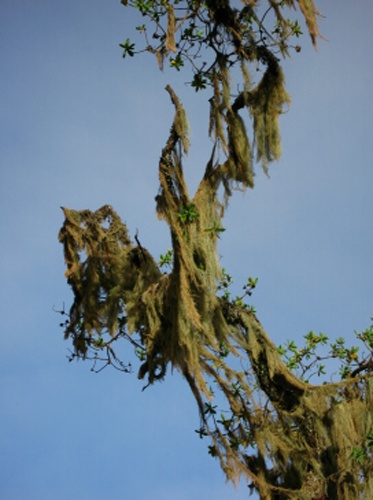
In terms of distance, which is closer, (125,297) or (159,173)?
(159,173)

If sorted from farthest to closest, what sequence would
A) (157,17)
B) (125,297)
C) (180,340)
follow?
(125,297) < (157,17) < (180,340)

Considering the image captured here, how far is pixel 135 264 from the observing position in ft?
27.5

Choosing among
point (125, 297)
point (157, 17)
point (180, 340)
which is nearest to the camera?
point (180, 340)

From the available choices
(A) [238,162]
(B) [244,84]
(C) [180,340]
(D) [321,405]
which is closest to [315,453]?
(D) [321,405]

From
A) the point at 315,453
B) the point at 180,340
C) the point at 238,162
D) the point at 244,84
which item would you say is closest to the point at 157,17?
the point at 244,84

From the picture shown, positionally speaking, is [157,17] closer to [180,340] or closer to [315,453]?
[180,340]

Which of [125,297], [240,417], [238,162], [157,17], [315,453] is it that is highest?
[157,17]

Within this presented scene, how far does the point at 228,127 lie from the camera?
8.00m

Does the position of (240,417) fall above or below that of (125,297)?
below

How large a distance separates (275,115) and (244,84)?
479mm

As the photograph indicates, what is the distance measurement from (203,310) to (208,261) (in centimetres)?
49

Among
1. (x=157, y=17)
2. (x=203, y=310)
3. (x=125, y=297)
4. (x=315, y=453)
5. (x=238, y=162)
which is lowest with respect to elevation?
(x=315, y=453)

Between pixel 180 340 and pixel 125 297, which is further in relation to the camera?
pixel 125 297

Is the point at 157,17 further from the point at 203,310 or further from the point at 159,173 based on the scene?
the point at 203,310
